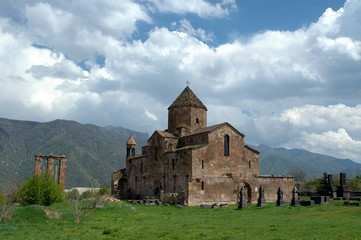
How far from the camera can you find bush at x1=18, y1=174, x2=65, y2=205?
2405cm

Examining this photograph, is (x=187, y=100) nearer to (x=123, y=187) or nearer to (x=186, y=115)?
(x=186, y=115)

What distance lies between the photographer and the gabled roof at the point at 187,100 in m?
37.1

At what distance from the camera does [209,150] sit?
101ft

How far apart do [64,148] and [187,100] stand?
126 m

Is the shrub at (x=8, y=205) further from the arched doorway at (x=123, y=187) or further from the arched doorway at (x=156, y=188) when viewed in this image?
the arched doorway at (x=123, y=187)

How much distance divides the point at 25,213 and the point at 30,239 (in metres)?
6.76

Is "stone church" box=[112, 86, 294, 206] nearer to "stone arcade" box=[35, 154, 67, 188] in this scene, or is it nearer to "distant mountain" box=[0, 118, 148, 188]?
"stone arcade" box=[35, 154, 67, 188]

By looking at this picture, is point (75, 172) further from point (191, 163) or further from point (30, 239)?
point (30, 239)

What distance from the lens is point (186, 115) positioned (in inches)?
1451

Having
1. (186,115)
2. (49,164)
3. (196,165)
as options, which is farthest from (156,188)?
(49,164)

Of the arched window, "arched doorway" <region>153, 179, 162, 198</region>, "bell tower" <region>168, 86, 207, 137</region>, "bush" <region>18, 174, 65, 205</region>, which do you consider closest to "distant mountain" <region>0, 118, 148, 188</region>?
"arched doorway" <region>153, 179, 162, 198</region>

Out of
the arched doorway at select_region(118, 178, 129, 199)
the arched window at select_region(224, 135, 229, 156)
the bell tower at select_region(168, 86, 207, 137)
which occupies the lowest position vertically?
the arched doorway at select_region(118, 178, 129, 199)

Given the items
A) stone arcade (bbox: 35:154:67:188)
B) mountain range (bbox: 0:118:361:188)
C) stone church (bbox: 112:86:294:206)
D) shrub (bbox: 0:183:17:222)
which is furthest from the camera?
mountain range (bbox: 0:118:361:188)

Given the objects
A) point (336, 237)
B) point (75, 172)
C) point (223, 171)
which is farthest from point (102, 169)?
point (336, 237)
